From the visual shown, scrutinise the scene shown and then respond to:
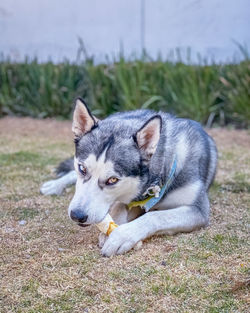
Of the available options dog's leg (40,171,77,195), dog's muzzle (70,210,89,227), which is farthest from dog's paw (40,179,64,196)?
dog's muzzle (70,210,89,227)

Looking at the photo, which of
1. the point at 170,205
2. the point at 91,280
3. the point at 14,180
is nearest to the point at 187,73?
the point at 14,180

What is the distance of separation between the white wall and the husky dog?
5.30 m

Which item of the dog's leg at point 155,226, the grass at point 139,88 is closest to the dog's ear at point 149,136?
the dog's leg at point 155,226

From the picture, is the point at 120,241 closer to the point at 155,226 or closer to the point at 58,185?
the point at 155,226

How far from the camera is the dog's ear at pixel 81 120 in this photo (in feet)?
10.9

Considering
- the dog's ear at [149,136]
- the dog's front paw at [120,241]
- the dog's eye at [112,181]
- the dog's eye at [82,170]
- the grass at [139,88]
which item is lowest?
the grass at [139,88]

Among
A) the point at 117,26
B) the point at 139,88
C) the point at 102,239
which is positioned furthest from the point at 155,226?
the point at 117,26

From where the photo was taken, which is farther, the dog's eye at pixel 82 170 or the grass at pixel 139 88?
the grass at pixel 139 88

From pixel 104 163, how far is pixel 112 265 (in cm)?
61

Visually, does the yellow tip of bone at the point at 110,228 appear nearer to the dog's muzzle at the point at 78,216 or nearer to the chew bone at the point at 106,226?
the chew bone at the point at 106,226

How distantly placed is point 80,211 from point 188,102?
16.1 ft

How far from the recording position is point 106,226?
319cm

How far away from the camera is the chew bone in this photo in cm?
317

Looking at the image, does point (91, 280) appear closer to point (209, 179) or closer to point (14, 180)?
point (209, 179)
